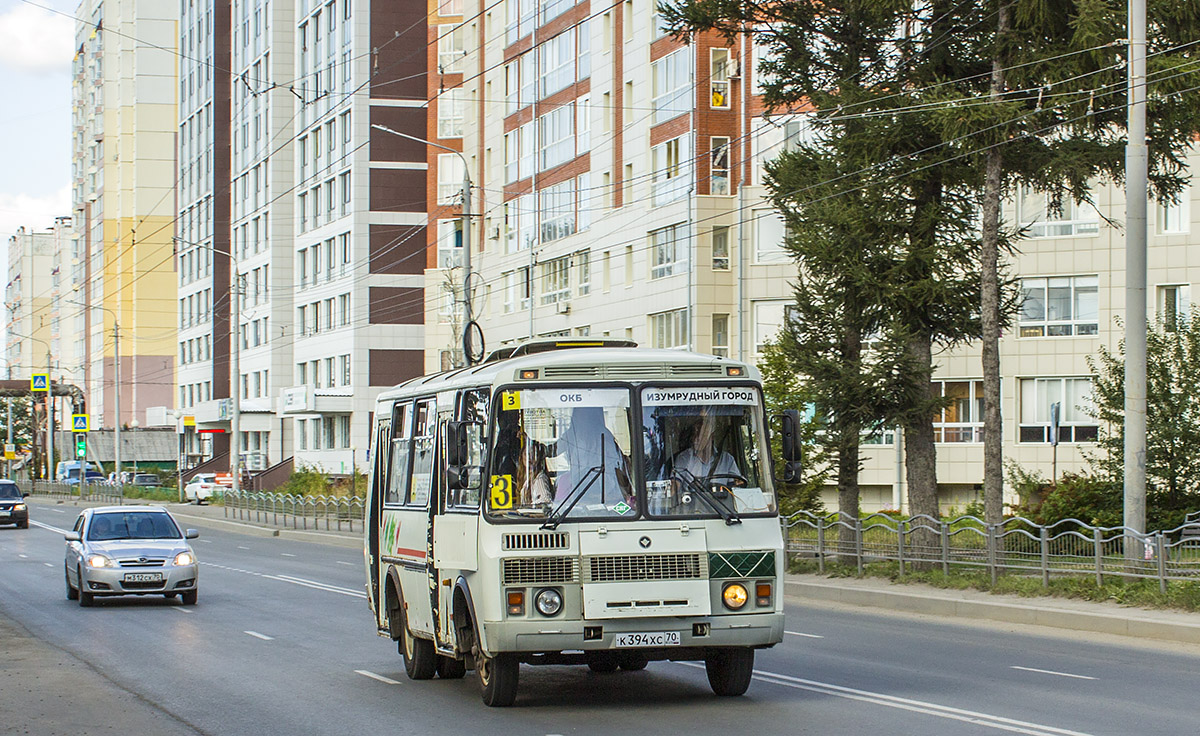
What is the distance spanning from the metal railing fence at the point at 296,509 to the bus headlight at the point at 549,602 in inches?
1485

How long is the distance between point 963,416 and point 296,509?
22408mm

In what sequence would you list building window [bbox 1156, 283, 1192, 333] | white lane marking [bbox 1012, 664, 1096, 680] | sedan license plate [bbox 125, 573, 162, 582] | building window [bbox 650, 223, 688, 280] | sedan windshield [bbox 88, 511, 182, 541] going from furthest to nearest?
building window [bbox 650, 223, 688, 280] → building window [bbox 1156, 283, 1192, 333] → sedan windshield [bbox 88, 511, 182, 541] → sedan license plate [bbox 125, 573, 162, 582] → white lane marking [bbox 1012, 664, 1096, 680]

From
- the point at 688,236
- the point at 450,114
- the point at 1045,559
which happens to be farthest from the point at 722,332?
the point at 1045,559

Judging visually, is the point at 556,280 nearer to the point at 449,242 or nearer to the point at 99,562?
the point at 449,242

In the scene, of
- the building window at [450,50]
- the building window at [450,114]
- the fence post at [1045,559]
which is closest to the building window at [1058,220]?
the fence post at [1045,559]


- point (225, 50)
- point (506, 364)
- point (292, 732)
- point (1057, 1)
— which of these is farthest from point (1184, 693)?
point (225, 50)

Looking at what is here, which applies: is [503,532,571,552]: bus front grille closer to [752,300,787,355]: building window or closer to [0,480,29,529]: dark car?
[752,300,787,355]: building window

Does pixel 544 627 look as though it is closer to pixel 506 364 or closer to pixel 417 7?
pixel 506 364

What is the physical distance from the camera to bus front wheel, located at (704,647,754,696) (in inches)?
480

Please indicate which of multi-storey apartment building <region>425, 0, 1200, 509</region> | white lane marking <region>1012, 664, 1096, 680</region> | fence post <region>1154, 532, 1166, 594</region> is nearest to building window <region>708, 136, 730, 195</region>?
multi-storey apartment building <region>425, 0, 1200, 509</region>

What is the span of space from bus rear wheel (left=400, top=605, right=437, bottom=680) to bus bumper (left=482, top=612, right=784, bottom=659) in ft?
8.16

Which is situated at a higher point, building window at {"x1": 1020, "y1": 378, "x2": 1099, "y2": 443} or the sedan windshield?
building window at {"x1": 1020, "y1": 378, "x2": 1099, "y2": 443}

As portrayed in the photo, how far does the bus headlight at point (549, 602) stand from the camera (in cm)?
1130

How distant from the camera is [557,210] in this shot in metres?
60.9
